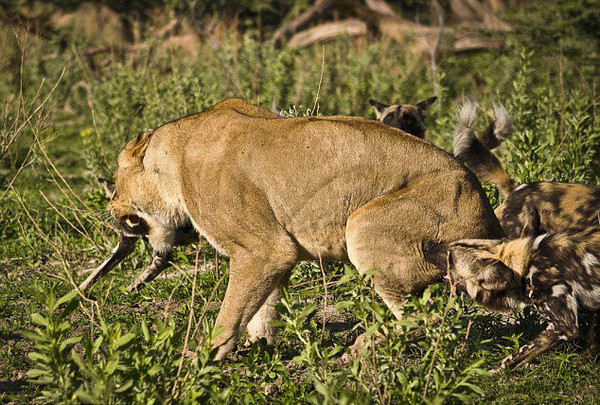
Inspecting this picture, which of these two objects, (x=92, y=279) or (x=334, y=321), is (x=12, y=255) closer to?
(x=92, y=279)

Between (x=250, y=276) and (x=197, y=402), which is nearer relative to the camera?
(x=197, y=402)

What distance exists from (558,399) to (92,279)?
388cm

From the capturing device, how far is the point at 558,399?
15.8 feet

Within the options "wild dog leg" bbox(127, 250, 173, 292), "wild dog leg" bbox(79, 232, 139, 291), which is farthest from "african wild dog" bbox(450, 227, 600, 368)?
"wild dog leg" bbox(79, 232, 139, 291)

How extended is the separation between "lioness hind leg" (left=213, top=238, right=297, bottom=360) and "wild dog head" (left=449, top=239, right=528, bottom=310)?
1144 millimetres

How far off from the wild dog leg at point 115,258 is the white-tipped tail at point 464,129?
2.94 m

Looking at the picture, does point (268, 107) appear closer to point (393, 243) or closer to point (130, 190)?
point (130, 190)

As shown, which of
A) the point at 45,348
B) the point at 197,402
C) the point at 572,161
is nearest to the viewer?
the point at 45,348

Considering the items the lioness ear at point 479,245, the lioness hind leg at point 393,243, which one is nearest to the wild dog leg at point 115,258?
the lioness hind leg at point 393,243

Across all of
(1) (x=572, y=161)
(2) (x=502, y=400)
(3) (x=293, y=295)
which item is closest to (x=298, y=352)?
(3) (x=293, y=295)

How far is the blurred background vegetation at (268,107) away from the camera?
4555 millimetres

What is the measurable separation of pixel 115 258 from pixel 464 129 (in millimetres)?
3233

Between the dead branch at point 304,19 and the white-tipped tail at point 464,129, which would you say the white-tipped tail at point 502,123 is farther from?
the dead branch at point 304,19

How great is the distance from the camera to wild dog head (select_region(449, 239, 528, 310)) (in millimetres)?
4988
